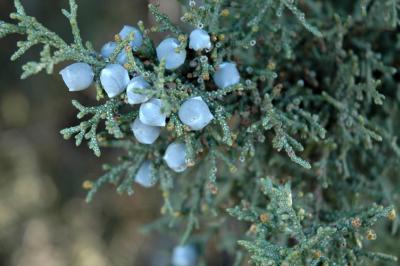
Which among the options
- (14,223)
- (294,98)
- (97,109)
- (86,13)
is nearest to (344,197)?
(294,98)

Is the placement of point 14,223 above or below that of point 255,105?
below

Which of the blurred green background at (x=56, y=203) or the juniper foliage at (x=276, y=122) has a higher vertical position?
the juniper foliage at (x=276, y=122)

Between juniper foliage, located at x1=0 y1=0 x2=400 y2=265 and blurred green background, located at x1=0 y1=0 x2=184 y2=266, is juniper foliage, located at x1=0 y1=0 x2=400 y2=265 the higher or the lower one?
the higher one

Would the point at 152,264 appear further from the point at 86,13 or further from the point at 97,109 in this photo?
the point at 97,109

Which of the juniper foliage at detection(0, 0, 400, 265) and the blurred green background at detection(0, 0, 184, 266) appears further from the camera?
the blurred green background at detection(0, 0, 184, 266)

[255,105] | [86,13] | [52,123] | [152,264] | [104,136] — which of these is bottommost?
[152,264]

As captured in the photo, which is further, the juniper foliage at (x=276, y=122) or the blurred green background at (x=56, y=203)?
the blurred green background at (x=56, y=203)

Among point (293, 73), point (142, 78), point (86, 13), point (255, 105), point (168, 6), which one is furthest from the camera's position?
point (168, 6)
